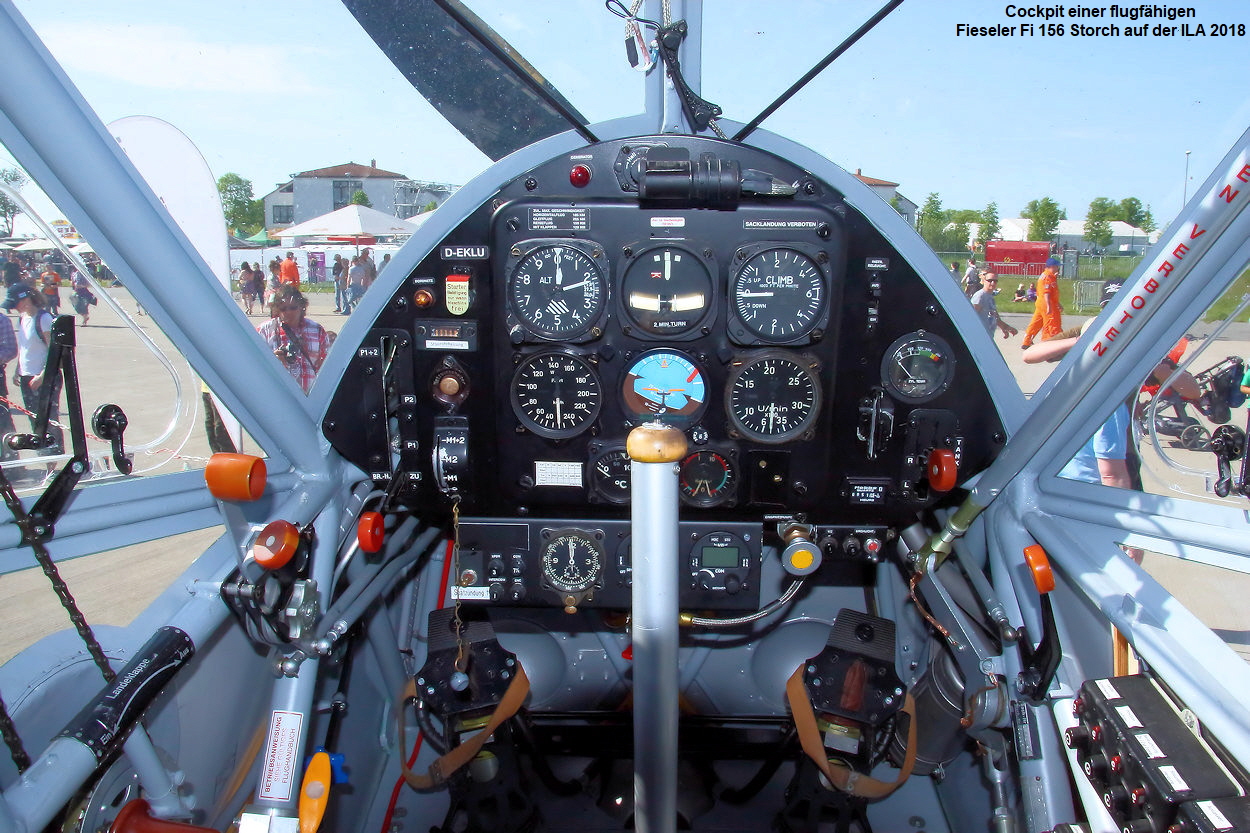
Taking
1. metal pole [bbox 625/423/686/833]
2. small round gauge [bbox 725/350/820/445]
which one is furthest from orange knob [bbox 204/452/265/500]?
small round gauge [bbox 725/350/820/445]

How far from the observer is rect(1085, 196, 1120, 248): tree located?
1.55 meters

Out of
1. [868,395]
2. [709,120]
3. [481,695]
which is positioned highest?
[709,120]

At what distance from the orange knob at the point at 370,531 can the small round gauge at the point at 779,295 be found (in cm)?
117

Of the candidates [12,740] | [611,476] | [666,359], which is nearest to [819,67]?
[666,359]

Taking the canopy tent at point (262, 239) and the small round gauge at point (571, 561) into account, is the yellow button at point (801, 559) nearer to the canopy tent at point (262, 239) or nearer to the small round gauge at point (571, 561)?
the small round gauge at point (571, 561)

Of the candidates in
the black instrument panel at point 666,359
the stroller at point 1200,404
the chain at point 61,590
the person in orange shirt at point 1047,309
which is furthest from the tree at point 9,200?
the stroller at point 1200,404

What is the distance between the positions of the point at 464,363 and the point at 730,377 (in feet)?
2.55

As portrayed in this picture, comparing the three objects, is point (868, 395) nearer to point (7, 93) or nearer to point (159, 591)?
point (159, 591)

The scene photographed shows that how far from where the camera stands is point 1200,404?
5.39ft

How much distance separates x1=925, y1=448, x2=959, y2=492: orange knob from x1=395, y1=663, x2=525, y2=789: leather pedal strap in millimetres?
1394

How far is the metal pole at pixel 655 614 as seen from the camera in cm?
108

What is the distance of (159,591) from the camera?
1686 mm

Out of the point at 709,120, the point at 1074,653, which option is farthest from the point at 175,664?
the point at 1074,653

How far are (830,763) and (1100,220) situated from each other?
165cm
